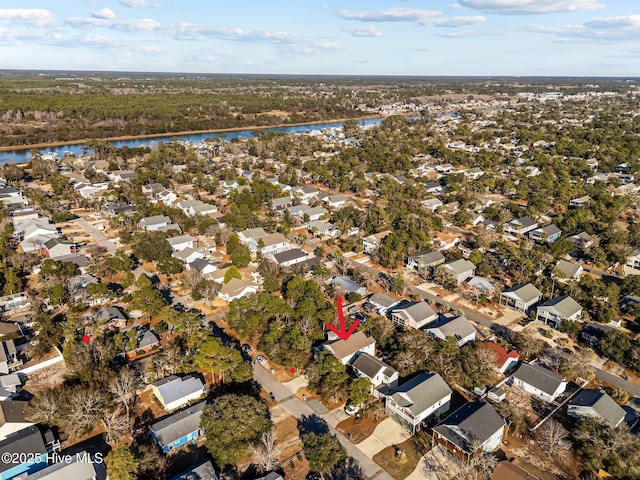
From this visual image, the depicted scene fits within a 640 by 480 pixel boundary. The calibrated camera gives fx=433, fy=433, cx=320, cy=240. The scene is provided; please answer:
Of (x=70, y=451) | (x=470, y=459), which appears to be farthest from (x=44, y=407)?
(x=470, y=459)

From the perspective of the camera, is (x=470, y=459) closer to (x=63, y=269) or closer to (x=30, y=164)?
(x=63, y=269)

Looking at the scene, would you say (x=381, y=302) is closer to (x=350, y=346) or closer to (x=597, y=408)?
(x=350, y=346)

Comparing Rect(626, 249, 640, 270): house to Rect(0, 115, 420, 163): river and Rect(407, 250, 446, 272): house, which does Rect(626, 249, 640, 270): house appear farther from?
Rect(0, 115, 420, 163): river

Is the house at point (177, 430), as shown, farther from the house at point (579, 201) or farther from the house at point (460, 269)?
the house at point (579, 201)

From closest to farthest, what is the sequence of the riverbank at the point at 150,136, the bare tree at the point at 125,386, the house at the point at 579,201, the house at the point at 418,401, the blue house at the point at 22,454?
the blue house at the point at 22,454 → the house at the point at 418,401 → the bare tree at the point at 125,386 → the house at the point at 579,201 → the riverbank at the point at 150,136

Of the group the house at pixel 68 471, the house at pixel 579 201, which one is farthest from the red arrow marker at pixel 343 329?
the house at pixel 579 201

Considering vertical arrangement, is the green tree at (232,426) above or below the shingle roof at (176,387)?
above
